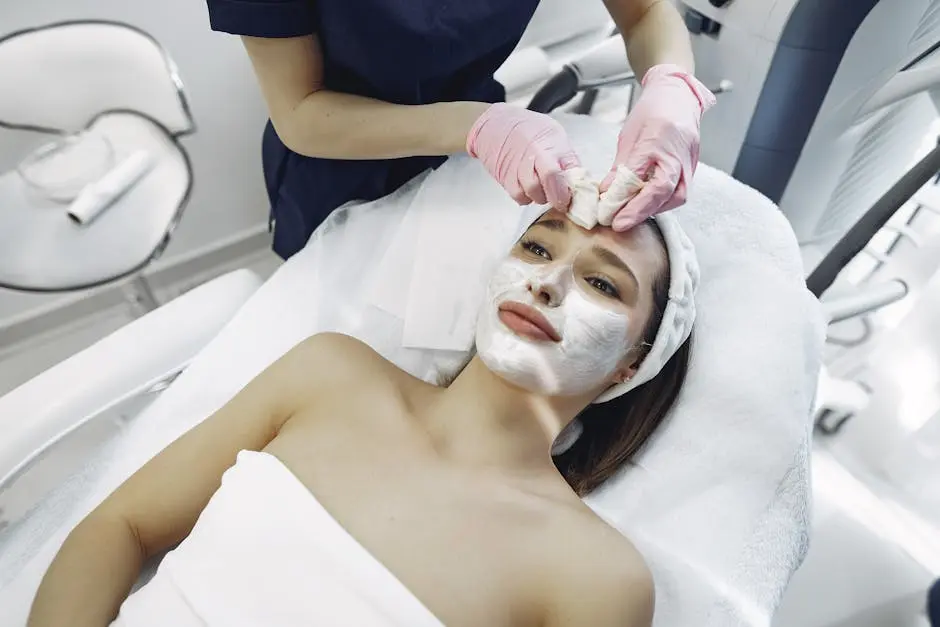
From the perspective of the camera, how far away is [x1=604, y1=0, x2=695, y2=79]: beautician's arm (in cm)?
108

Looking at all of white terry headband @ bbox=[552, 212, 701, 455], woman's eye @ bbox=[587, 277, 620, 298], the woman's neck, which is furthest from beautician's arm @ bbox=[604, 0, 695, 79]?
the woman's neck

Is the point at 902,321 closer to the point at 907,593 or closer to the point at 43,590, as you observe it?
the point at 907,593

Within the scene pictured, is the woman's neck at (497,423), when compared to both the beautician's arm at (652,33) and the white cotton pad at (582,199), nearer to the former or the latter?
the white cotton pad at (582,199)

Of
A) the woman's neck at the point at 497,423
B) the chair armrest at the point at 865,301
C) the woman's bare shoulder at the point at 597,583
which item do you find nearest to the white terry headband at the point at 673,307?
the woman's neck at the point at 497,423

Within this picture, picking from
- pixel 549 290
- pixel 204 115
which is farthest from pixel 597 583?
pixel 204 115

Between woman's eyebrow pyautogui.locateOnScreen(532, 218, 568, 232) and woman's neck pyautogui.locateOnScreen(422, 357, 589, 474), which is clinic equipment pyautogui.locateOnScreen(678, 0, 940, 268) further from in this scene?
woman's neck pyautogui.locateOnScreen(422, 357, 589, 474)

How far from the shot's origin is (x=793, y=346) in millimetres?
1032

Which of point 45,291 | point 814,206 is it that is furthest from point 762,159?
point 45,291

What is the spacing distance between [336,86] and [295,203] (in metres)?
0.26

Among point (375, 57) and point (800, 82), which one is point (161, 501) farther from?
point (800, 82)

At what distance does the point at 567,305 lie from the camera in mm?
823

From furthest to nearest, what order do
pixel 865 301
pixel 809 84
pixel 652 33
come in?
pixel 865 301
pixel 809 84
pixel 652 33

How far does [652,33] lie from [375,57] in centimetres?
50

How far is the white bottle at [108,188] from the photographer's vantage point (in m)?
1.19
